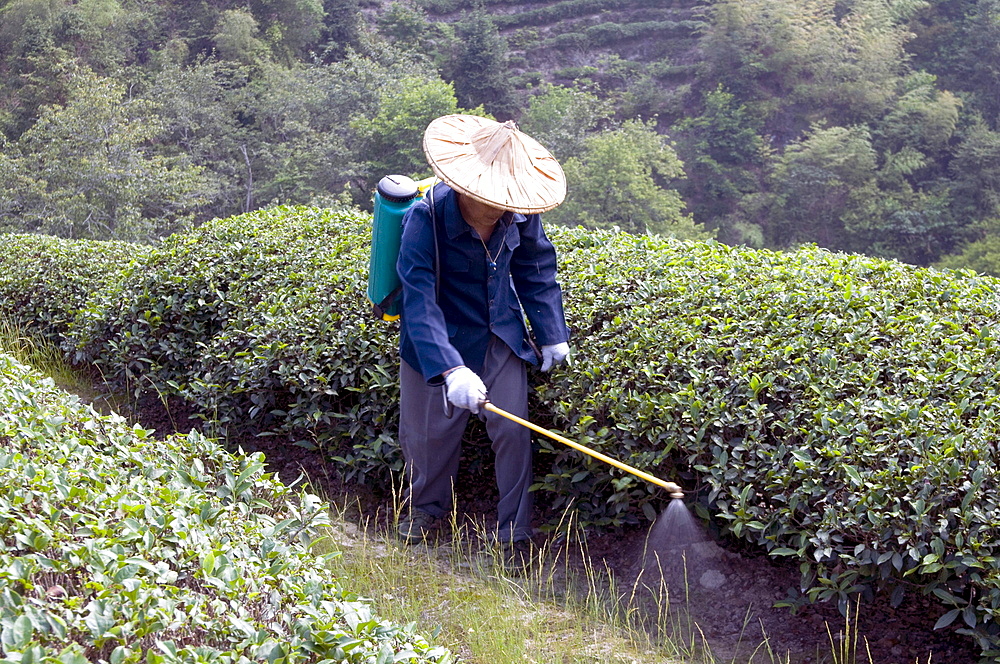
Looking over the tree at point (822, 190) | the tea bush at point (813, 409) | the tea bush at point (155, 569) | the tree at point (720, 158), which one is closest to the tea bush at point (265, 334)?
the tea bush at point (813, 409)

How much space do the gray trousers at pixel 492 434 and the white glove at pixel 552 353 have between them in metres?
0.10

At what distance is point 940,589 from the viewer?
2.70m

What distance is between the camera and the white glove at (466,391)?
3.06 m

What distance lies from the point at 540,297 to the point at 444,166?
28.2 inches

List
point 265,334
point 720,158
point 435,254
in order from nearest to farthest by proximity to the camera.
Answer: point 435,254 → point 265,334 → point 720,158

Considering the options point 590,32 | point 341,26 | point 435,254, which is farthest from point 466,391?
point 590,32

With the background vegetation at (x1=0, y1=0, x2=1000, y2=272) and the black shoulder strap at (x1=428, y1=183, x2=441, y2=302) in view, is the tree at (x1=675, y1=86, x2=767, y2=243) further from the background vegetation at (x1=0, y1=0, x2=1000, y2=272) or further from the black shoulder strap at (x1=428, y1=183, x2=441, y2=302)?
the black shoulder strap at (x1=428, y1=183, x2=441, y2=302)

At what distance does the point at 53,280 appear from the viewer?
6.10 m

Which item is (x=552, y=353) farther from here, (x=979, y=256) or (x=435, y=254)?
(x=979, y=256)

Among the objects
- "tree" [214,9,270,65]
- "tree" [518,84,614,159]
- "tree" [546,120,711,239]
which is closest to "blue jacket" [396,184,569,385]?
"tree" [546,120,711,239]

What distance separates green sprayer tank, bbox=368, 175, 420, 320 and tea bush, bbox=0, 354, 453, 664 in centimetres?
95

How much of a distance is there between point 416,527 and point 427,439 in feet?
1.31

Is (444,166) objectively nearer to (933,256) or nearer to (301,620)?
(301,620)

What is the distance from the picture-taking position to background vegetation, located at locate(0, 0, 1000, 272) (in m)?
30.8
